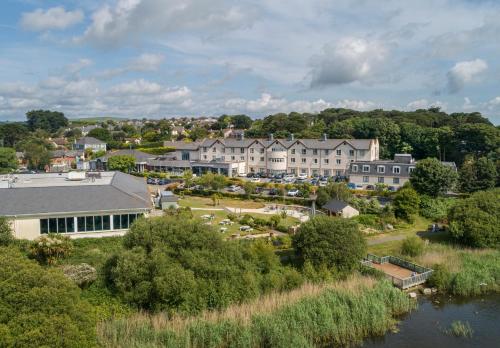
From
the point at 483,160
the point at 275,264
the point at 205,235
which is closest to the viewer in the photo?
the point at 205,235

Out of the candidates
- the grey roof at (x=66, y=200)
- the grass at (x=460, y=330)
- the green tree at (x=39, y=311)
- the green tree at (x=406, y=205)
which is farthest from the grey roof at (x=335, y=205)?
the green tree at (x=39, y=311)

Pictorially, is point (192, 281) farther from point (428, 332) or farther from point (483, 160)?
point (483, 160)

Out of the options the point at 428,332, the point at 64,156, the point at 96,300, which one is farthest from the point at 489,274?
the point at 64,156

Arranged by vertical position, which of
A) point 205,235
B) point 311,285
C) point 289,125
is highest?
point 289,125

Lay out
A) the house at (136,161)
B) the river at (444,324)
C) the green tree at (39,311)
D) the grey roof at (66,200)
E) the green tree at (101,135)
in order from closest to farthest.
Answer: the green tree at (39,311), the river at (444,324), the grey roof at (66,200), the house at (136,161), the green tree at (101,135)

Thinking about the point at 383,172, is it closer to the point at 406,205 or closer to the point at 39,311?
the point at 406,205

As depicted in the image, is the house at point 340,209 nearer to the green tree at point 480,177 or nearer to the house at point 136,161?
the green tree at point 480,177
